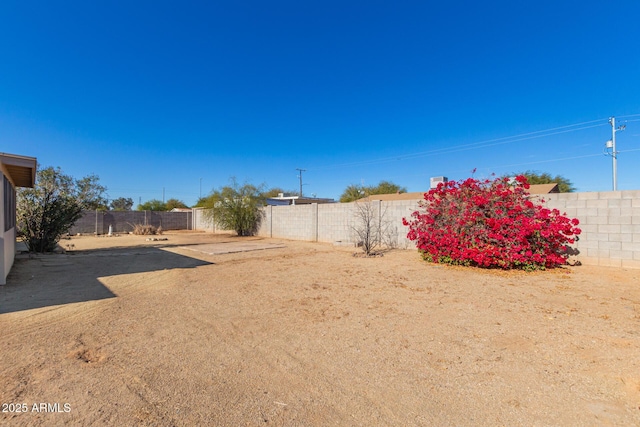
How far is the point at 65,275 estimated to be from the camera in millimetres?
6758

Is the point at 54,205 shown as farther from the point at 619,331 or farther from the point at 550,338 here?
the point at 619,331

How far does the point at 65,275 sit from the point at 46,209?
5.39 metres

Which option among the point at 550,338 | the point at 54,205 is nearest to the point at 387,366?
the point at 550,338

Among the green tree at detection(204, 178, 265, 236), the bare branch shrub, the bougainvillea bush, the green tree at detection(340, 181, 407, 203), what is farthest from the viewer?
the green tree at detection(340, 181, 407, 203)

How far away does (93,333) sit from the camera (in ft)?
11.4

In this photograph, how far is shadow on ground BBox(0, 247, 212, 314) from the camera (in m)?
4.81

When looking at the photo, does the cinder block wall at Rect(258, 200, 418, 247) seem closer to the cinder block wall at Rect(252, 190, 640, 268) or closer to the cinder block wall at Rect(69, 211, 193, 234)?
the cinder block wall at Rect(252, 190, 640, 268)

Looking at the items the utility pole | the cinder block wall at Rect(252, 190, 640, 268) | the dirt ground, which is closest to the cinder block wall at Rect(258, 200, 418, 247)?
the cinder block wall at Rect(252, 190, 640, 268)

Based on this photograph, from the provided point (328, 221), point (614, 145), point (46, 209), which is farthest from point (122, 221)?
point (614, 145)

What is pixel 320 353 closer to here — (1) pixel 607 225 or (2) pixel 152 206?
(1) pixel 607 225

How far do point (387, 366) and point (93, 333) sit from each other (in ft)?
10.8

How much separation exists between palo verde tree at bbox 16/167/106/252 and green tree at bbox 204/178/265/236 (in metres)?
8.56

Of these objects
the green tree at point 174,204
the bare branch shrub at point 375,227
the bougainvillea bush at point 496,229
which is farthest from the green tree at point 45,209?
the green tree at point 174,204

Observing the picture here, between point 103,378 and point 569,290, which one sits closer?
point 103,378
